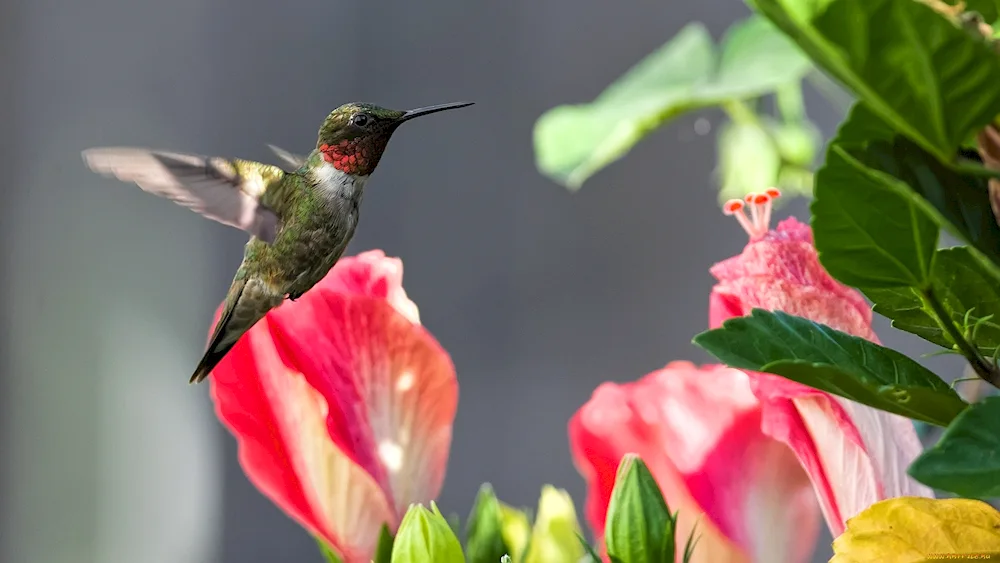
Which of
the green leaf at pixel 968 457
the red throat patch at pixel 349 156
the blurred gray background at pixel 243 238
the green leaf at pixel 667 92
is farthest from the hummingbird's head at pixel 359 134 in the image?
the blurred gray background at pixel 243 238

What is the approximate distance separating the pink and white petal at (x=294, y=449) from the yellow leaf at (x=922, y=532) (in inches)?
7.3

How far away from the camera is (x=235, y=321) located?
36cm

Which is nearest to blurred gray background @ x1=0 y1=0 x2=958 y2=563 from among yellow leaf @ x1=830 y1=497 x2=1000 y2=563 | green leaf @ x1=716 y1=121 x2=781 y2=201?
green leaf @ x1=716 y1=121 x2=781 y2=201

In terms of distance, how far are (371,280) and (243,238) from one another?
1.21 meters

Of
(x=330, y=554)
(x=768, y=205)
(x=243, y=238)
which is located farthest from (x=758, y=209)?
(x=243, y=238)

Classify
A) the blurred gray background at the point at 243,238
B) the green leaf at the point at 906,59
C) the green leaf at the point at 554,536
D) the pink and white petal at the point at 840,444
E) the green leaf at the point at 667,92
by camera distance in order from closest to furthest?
the green leaf at the point at 906,59 → the pink and white petal at the point at 840,444 → the green leaf at the point at 554,536 → the green leaf at the point at 667,92 → the blurred gray background at the point at 243,238

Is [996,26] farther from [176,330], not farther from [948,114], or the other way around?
[176,330]

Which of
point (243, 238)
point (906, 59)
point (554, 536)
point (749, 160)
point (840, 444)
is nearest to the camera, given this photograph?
point (906, 59)

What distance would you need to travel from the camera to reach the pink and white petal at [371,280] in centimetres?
38

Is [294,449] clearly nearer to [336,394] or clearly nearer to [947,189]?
[336,394]

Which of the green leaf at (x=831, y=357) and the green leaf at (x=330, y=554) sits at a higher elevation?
the green leaf at (x=831, y=357)

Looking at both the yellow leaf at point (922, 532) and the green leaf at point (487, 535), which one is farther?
the green leaf at point (487, 535)

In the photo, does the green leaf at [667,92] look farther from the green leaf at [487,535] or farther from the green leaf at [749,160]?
the green leaf at [487,535]

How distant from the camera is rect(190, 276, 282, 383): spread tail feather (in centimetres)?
37
